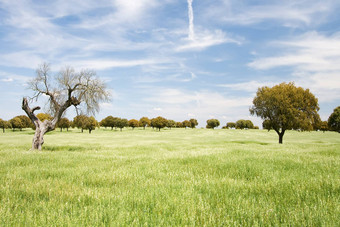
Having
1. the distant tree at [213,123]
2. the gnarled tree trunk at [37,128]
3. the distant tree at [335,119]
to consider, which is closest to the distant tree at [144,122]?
the distant tree at [213,123]

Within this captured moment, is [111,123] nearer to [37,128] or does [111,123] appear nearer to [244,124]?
[244,124]

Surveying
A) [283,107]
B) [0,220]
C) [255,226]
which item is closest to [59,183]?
[0,220]

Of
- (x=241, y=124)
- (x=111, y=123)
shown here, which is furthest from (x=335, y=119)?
(x=111, y=123)

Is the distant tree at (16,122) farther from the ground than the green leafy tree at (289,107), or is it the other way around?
the green leafy tree at (289,107)

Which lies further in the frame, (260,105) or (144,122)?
(144,122)

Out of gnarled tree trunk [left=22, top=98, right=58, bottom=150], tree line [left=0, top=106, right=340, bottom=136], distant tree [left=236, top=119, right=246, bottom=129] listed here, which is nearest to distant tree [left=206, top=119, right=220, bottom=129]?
tree line [left=0, top=106, right=340, bottom=136]

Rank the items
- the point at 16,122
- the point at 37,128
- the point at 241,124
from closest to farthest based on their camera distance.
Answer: the point at 37,128, the point at 16,122, the point at 241,124

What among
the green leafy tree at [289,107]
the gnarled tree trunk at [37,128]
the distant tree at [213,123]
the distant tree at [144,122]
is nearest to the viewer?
the gnarled tree trunk at [37,128]

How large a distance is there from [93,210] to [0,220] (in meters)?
1.54

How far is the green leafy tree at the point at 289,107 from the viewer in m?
35.6

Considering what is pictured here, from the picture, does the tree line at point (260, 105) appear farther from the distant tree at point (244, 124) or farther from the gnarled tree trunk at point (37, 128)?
the distant tree at point (244, 124)

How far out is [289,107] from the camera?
35844mm

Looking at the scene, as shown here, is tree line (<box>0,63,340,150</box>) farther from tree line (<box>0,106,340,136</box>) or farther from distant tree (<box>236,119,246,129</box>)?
distant tree (<box>236,119,246,129</box>)

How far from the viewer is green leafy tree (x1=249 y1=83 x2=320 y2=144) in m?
35.6
